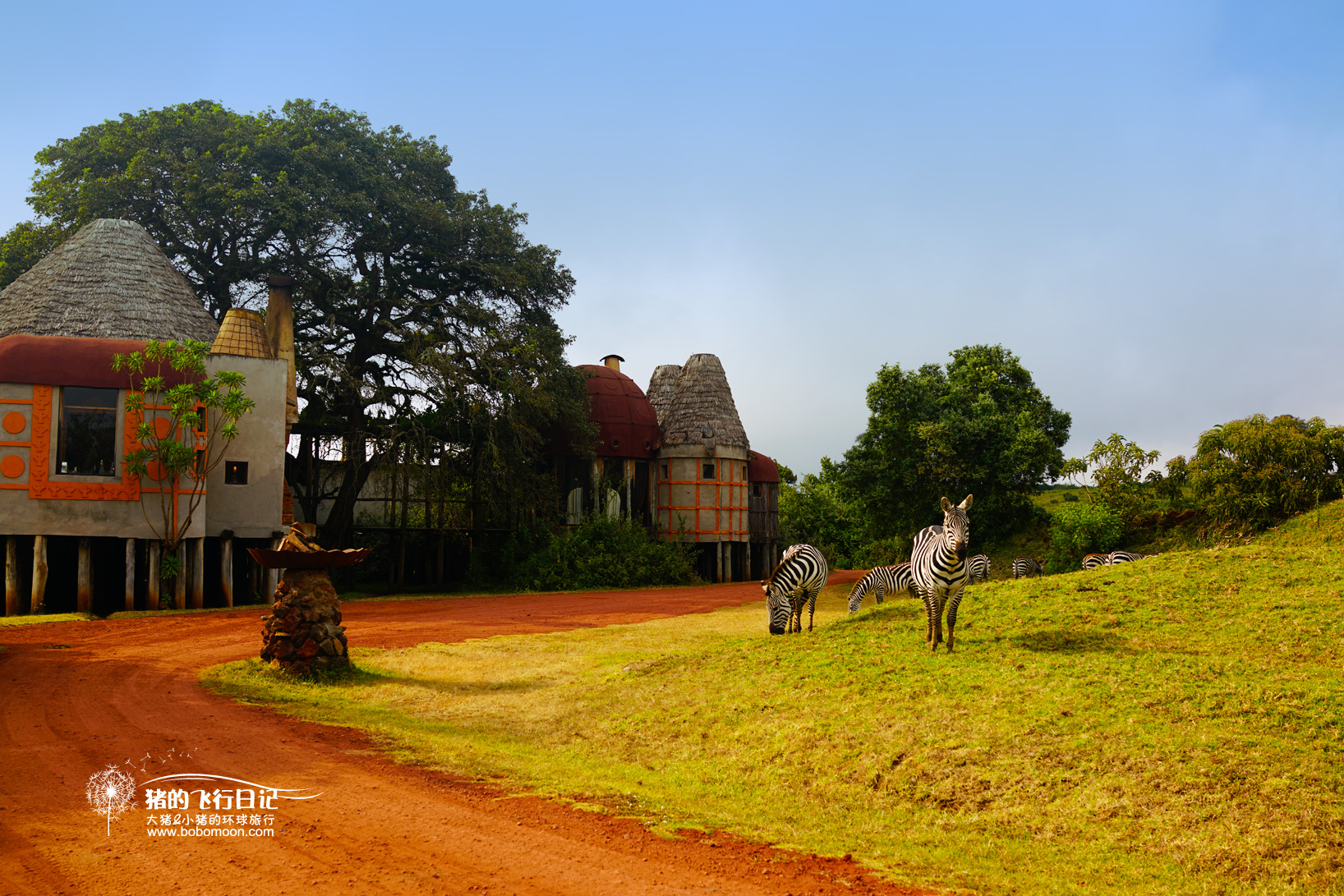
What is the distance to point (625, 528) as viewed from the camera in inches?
1335

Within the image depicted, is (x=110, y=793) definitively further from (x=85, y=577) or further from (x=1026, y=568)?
(x=1026, y=568)

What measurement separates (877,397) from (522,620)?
596 inches

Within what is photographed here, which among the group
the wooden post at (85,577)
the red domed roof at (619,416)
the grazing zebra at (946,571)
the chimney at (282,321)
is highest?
the chimney at (282,321)

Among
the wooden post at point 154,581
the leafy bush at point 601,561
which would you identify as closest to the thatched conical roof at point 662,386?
the leafy bush at point 601,561

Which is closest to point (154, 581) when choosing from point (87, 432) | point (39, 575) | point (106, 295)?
point (39, 575)

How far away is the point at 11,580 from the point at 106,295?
9.37 meters

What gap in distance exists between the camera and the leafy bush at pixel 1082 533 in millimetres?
24766

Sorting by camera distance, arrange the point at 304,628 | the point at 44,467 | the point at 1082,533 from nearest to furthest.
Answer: the point at 304,628 < the point at 44,467 < the point at 1082,533

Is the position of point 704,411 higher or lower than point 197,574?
higher

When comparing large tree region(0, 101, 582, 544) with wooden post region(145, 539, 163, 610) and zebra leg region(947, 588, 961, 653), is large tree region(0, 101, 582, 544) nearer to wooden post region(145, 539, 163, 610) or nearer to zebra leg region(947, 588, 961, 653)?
wooden post region(145, 539, 163, 610)

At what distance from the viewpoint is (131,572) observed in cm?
2220

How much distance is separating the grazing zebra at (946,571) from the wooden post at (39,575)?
21.1 meters

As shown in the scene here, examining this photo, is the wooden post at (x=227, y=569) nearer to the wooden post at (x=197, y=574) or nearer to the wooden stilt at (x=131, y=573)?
the wooden post at (x=197, y=574)

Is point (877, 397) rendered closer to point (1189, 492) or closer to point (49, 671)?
point (1189, 492)
